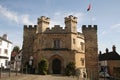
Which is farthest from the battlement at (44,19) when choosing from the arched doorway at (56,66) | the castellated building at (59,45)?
the arched doorway at (56,66)

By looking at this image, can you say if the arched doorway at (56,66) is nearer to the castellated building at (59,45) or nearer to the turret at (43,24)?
the castellated building at (59,45)

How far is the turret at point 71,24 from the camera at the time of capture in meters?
35.4

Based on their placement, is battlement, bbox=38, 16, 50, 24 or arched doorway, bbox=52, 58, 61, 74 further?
battlement, bbox=38, 16, 50, 24

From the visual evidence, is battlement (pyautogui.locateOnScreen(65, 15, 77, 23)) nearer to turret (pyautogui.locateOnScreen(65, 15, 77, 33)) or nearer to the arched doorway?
turret (pyautogui.locateOnScreen(65, 15, 77, 33))

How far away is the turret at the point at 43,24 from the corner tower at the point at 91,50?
1009cm

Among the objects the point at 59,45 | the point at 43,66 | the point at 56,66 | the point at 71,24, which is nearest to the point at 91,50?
the point at 71,24

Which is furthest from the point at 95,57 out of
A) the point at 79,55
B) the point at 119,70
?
the point at 119,70

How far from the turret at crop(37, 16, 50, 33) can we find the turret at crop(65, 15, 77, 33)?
148 inches

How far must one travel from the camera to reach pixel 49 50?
34.3 metres

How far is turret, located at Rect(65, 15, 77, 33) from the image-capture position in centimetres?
3538

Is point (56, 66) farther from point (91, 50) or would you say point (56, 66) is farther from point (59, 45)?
point (91, 50)

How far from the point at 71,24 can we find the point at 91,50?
9.46 metres

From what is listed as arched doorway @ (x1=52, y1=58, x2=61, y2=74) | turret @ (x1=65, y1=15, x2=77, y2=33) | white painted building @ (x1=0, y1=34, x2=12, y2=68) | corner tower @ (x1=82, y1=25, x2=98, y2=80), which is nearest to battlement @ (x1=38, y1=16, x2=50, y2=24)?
turret @ (x1=65, y1=15, x2=77, y2=33)

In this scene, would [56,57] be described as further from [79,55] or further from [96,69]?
[96,69]
